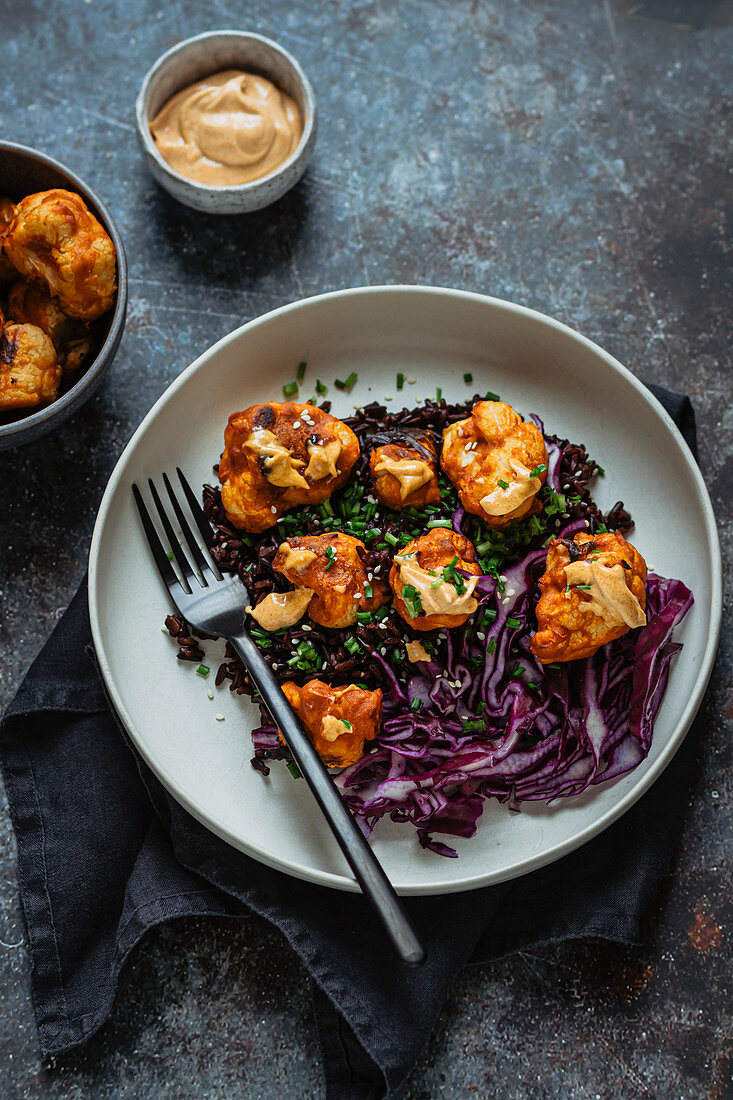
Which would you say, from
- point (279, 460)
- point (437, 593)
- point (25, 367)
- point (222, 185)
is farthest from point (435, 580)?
point (222, 185)

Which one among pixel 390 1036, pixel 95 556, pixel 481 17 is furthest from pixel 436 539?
pixel 481 17

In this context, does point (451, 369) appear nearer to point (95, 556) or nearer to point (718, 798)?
point (95, 556)

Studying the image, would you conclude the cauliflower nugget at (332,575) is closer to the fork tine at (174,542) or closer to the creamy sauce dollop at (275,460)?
the creamy sauce dollop at (275,460)

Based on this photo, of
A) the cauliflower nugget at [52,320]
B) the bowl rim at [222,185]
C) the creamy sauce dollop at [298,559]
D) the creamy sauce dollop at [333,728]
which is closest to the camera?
the creamy sauce dollop at [333,728]

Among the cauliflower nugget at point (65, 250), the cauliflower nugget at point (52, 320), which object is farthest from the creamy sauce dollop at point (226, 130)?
the cauliflower nugget at point (52, 320)

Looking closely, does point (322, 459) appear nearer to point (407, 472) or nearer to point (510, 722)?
point (407, 472)
